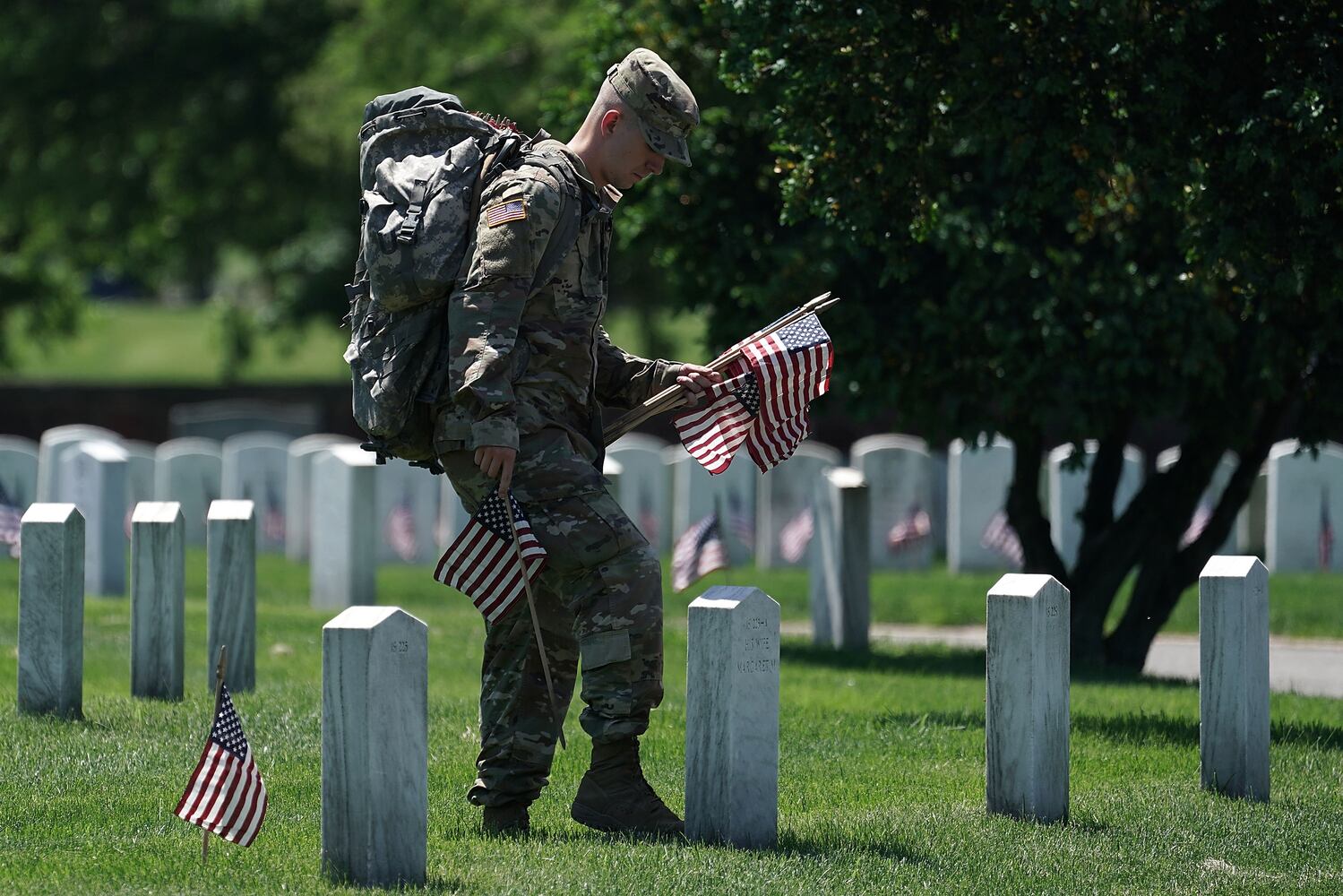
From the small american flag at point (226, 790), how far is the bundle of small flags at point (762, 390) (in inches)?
69.6

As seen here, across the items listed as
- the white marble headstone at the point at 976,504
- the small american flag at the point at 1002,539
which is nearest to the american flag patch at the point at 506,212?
the small american flag at the point at 1002,539

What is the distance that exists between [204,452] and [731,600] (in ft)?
43.6

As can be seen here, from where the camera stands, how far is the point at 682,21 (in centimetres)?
1023

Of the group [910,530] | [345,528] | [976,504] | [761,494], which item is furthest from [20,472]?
[976,504]

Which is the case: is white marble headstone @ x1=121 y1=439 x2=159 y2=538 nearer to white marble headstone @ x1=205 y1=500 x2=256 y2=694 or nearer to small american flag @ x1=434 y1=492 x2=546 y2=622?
white marble headstone @ x1=205 y1=500 x2=256 y2=694

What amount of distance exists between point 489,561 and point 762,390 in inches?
46.8

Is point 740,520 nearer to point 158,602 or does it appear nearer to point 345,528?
point 345,528

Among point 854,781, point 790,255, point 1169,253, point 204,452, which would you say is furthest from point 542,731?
point 204,452

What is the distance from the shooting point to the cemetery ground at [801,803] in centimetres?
486

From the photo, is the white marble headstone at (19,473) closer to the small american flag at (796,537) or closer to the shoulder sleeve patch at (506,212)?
the small american flag at (796,537)

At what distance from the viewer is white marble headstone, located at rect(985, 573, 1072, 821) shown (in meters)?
5.57

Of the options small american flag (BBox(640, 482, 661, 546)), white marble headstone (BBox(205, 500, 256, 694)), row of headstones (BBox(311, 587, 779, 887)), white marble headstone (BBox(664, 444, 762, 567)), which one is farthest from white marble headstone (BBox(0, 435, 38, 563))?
row of headstones (BBox(311, 587, 779, 887))

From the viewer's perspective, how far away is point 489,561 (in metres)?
5.25

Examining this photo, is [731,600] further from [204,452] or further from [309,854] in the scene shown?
[204,452]
